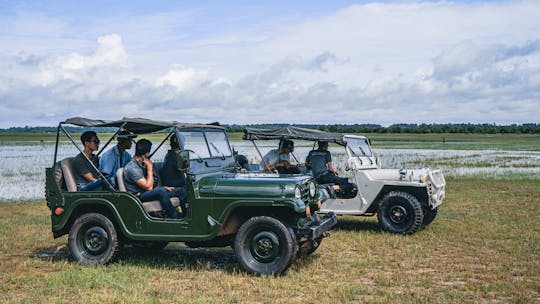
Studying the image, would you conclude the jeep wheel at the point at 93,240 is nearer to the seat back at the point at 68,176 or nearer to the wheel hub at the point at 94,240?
the wheel hub at the point at 94,240

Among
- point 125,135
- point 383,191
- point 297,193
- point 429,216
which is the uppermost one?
point 125,135

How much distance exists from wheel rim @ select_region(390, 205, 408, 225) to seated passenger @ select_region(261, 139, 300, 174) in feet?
6.89

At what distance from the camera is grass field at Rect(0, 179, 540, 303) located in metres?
6.58

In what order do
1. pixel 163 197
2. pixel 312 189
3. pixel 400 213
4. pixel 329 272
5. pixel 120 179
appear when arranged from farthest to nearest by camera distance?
pixel 400 213, pixel 120 179, pixel 163 197, pixel 312 189, pixel 329 272

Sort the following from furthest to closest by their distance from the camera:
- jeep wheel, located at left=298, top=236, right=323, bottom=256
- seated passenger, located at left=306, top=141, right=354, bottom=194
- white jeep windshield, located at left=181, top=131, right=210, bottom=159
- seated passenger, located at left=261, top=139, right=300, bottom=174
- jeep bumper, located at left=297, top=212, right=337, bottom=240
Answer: seated passenger, located at left=261, top=139, right=300, bottom=174
seated passenger, located at left=306, top=141, right=354, bottom=194
white jeep windshield, located at left=181, top=131, right=210, bottom=159
jeep wheel, located at left=298, top=236, right=323, bottom=256
jeep bumper, located at left=297, top=212, right=337, bottom=240

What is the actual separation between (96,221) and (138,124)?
1493mm

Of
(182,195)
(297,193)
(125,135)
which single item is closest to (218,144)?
(182,195)

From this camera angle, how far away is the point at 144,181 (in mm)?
8125

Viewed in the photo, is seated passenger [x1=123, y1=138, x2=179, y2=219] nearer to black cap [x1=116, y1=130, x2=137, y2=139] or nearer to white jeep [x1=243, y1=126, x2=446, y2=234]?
black cap [x1=116, y1=130, x2=137, y2=139]

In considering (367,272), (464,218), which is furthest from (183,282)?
(464,218)

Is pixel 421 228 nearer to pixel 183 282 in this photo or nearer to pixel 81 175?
pixel 183 282

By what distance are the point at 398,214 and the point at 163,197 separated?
15.5 feet

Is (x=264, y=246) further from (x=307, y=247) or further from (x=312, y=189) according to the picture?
(x=312, y=189)

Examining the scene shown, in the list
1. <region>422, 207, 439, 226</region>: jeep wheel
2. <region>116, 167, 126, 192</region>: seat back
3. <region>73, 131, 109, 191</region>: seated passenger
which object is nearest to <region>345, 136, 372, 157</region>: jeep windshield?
<region>422, 207, 439, 226</region>: jeep wheel
